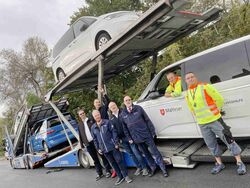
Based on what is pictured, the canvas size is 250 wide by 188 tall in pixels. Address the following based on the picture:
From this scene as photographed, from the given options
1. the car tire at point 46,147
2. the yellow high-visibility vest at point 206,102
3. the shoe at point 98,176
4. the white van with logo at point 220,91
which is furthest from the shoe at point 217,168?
the car tire at point 46,147

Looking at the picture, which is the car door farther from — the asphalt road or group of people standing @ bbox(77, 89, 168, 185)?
the asphalt road

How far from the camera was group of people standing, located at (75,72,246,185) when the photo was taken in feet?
16.9

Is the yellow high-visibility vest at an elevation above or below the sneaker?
above

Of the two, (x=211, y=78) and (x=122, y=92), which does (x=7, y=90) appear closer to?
(x=122, y=92)

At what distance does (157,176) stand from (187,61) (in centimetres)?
236

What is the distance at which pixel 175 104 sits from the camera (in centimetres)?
614

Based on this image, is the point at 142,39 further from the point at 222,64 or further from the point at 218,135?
the point at 218,135

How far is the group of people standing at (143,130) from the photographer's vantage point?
203 inches

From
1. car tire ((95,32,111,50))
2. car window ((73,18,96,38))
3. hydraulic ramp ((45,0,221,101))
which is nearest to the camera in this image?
hydraulic ramp ((45,0,221,101))

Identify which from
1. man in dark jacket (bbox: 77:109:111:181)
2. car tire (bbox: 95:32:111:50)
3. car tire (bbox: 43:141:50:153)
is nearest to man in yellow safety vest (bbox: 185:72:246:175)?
man in dark jacket (bbox: 77:109:111:181)

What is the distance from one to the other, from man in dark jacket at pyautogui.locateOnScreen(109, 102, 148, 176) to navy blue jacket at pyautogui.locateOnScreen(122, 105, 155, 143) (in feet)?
1.14

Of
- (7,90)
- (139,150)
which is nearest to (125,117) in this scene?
(139,150)

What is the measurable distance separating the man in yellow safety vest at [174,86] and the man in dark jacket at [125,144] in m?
1.13

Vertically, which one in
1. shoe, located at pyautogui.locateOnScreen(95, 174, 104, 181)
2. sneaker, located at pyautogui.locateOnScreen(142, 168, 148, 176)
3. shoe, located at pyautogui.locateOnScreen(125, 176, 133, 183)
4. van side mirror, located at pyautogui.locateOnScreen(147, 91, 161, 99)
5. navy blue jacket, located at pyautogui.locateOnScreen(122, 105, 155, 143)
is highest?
van side mirror, located at pyautogui.locateOnScreen(147, 91, 161, 99)
